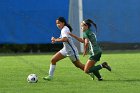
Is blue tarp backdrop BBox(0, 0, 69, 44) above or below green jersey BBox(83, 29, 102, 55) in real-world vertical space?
above

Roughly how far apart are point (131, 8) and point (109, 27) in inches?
78.7

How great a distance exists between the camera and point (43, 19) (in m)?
29.7

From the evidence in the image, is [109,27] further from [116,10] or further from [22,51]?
[22,51]

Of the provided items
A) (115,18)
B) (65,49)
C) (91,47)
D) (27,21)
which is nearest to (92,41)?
(91,47)

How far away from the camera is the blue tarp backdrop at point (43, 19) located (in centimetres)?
2948

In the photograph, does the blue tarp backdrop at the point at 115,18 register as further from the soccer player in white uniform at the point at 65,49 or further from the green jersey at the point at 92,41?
the green jersey at the point at 92,41

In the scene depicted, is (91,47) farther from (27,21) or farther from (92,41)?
(27,21)

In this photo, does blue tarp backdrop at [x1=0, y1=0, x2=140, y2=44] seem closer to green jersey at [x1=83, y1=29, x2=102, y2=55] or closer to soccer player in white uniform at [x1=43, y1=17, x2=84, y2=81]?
soccer player in white uniform at [x1=43, y1=17, x2=84, y2=81]

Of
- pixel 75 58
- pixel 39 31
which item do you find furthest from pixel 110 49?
pixel 75 58

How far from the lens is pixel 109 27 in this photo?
1200 inches

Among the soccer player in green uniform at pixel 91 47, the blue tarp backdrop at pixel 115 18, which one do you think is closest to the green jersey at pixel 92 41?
the soccer player in green uniform at pixel 91 47

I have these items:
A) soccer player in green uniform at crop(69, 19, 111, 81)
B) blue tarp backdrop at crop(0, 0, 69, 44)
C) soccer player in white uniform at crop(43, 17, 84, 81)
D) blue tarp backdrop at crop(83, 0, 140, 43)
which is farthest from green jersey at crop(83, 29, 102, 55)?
blue tarp backdrop at crop(83, 0, 140, 43)

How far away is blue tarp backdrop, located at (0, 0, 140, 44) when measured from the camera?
2948 centimetres

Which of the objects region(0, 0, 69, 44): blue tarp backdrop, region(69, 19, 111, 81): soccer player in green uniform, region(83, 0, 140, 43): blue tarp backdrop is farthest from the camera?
region(83, 0, 140, 43): blue tarp backdrop
